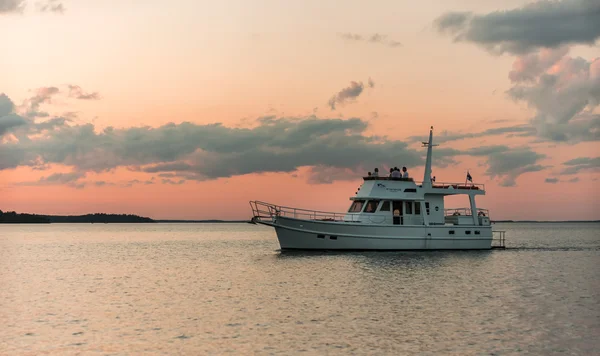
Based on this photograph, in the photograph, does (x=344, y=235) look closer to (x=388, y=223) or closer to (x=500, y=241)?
(x=388, y=223)

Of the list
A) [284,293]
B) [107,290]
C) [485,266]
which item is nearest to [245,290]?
[284,293]

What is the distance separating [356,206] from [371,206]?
1.28 meters

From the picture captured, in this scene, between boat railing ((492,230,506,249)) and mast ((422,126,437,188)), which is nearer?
mast ((422,126,437,188))

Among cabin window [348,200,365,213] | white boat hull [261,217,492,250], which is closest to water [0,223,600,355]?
white boat hull [261,217,492,250]

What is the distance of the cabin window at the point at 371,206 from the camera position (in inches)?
1919

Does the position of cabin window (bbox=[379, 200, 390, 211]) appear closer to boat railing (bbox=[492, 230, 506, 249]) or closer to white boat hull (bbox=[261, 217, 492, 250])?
white boat hull (bbox=[261, 217, 492, 250])

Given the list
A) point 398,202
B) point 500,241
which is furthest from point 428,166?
point 500,241

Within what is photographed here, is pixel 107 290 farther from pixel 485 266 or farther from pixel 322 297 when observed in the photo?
pixel 485 266

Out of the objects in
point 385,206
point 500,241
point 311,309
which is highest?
point 385,206

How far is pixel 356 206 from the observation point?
4953cm

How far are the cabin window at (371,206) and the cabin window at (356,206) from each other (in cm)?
54

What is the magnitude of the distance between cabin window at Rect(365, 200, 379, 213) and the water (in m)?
3.84

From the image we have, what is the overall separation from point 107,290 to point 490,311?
1944cm

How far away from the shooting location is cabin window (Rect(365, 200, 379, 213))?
160 ft
